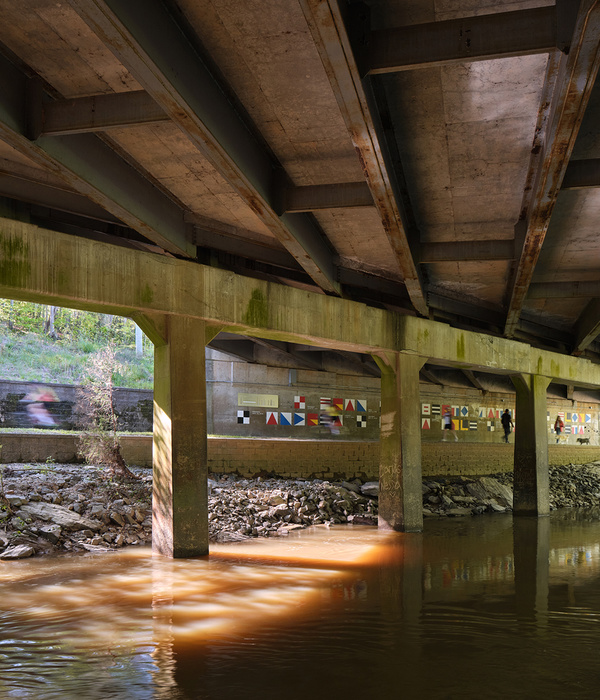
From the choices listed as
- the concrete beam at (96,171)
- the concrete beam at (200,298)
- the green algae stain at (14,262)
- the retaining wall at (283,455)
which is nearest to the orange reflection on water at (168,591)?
Result: the concrete beam at (200,298)

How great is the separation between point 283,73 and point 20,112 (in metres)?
2.57

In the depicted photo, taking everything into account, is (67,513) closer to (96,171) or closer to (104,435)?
(104,435)

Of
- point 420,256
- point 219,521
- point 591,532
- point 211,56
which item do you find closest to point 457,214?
point 420,256

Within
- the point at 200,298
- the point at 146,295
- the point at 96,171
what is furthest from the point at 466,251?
the point at 96,171

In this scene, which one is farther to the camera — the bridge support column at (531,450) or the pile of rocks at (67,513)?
the bridge support column at (531,450)

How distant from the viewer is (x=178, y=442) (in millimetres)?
9820

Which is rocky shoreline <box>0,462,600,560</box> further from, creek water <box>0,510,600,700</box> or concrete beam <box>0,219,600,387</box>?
concrete beam <box>0,219,600,387</box>

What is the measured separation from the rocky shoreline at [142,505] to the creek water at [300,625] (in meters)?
0.77

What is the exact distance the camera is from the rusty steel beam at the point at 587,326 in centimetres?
1625

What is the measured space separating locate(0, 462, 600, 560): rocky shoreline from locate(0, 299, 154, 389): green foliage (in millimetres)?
12048

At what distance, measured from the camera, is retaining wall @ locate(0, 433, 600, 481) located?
15719 millimetres

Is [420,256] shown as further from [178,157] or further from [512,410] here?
[512,410]

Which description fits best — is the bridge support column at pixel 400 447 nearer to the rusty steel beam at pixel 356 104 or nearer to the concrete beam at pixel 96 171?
the rusty steel beam at pixel 356 104

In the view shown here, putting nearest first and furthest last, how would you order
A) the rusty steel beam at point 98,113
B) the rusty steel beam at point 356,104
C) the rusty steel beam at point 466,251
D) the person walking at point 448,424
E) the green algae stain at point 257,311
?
the rusty steel beam at point 356,104 < the rusty steel beam at point 98,113 < the rusty steel beam at point 466,251 < the green algae stain at point 257,311 < the person walking at point 448,424
